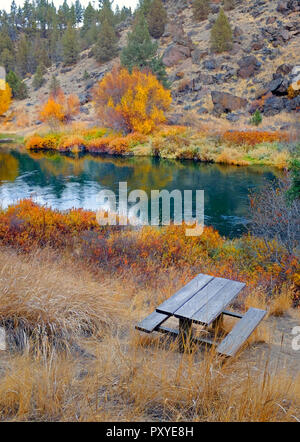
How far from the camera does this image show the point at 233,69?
38969 millimetres

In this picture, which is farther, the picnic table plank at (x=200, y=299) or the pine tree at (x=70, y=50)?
the pine tree at (x=70, y=50)

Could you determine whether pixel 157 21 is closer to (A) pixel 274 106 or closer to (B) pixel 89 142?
(A) pixel 274 106

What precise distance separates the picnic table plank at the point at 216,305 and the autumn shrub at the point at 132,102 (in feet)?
87.3

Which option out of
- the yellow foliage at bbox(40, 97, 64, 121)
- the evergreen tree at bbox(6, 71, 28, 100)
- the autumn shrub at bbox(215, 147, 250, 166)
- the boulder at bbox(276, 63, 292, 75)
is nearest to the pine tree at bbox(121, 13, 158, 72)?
the yellow foliage at bbox(40, 97, 64, 121)

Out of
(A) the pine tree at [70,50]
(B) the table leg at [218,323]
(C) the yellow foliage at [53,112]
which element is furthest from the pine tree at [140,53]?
(B) the table leg at [218,323]

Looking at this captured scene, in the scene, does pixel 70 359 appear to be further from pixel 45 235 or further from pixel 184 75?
pixel 184 75

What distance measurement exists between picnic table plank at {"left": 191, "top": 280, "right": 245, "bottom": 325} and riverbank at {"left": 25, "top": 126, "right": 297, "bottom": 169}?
55.5ft

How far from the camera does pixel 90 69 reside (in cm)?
5341

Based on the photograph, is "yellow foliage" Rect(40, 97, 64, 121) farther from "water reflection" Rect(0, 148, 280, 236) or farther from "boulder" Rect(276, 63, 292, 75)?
"boulder" Rect(276, 63, 292, 75)

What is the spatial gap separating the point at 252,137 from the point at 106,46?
35810 millimetres

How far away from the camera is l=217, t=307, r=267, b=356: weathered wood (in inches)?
136

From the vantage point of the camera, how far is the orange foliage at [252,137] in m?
24.8

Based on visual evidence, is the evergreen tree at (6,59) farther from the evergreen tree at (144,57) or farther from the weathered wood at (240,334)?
the weathered wood at (240,334)

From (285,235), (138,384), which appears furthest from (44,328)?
(285,235)
